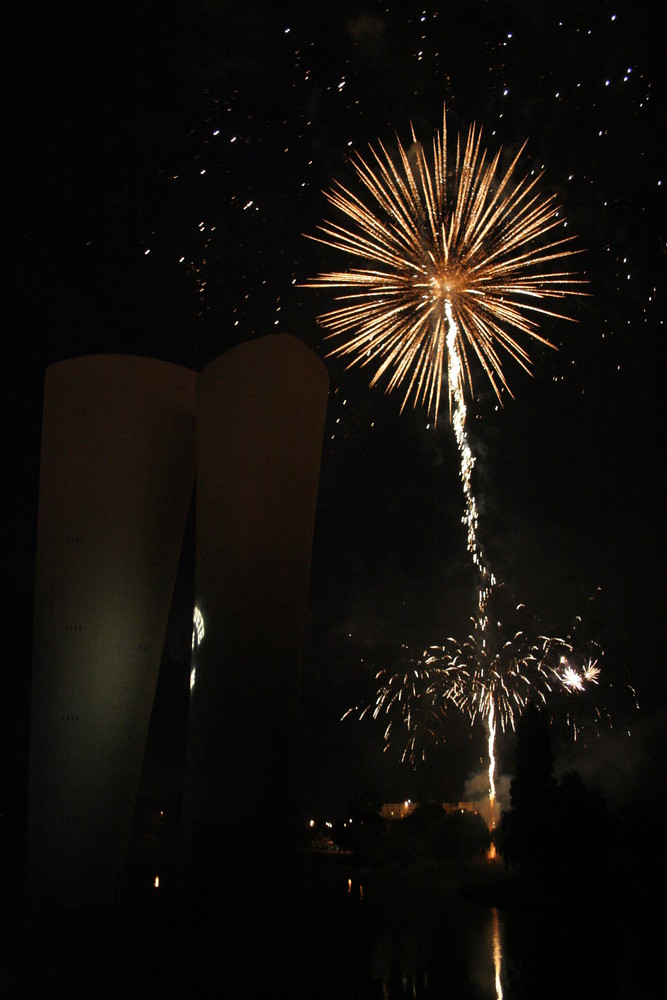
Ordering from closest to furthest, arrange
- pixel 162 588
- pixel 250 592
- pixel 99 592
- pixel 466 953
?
pixel 466 953
pixel 250 592
pixel 99 592
pixel 162 588

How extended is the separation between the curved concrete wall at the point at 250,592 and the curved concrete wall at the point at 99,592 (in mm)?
3484

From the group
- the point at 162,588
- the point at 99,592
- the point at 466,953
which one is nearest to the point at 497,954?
the point at 466,953

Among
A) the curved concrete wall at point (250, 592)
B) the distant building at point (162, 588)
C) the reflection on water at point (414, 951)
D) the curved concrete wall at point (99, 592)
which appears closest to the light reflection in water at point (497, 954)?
the reflection on water at point (414, 951)

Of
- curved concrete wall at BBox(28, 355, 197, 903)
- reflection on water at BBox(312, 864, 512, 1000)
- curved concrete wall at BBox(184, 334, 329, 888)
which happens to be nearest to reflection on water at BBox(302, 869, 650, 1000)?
reflection on water at BBox(312, 864, 512, 1000)

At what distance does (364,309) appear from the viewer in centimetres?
1850

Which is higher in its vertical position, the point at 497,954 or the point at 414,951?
the point at 414,951

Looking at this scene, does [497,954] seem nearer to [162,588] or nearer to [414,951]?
[414,951]

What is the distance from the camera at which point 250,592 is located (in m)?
19.0

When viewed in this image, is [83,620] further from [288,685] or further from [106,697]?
[288,685]

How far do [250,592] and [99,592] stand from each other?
635cm

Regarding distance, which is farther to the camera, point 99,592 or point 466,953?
point 99,592

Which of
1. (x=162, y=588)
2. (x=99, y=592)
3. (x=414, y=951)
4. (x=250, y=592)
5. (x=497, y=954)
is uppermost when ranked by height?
(x=162, y=588)

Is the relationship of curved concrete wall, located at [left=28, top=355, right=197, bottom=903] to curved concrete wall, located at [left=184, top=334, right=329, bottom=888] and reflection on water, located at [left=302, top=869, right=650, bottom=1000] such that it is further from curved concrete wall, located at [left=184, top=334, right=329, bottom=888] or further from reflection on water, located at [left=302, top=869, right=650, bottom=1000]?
reflection on water, located at [left=302, top=869, right=650, bottom=1000]

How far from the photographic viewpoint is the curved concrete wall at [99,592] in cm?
2128
